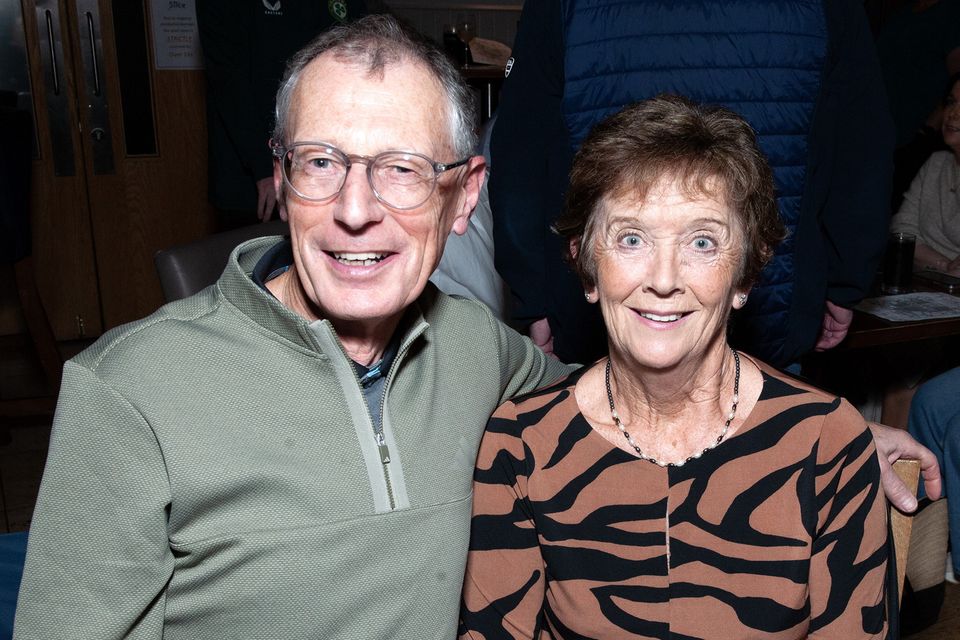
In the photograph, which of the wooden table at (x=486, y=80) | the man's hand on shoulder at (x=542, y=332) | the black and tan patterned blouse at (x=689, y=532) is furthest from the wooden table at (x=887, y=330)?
the wooden table at (x=486, y=80)

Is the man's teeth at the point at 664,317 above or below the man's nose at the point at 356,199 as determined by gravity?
below

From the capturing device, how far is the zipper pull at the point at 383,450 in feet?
4.03

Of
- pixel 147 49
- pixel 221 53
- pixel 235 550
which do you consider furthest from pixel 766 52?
pixel 147 49

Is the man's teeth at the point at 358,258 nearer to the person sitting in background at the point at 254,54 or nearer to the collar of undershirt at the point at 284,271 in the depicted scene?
the collar of undershirt at the point at 284,271

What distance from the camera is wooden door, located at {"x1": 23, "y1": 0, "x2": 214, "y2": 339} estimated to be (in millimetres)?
4703

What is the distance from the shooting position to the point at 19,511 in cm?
325

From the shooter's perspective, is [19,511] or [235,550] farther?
[19,511]

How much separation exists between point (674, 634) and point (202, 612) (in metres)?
0.69

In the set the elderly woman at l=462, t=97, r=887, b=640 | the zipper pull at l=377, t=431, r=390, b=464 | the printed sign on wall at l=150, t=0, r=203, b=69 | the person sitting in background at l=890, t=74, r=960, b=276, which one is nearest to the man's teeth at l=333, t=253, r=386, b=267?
the zipper pull at l=377, t=431, r=390, b=464

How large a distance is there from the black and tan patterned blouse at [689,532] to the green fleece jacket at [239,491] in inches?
4.7

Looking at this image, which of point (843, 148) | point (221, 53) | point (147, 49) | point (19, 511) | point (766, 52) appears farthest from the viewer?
point (147, 49)

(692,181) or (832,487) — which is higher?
(692,181)

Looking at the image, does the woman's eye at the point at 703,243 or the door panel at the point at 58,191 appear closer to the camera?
the woman's eye at the point at 703,243

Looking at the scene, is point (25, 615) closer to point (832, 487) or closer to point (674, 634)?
point (674, 634)
